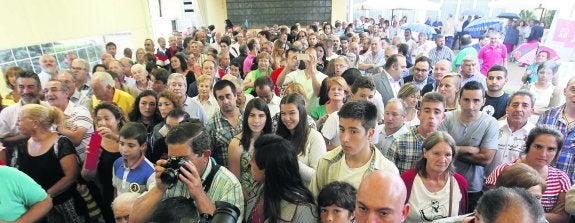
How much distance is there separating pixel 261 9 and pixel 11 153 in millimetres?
13431

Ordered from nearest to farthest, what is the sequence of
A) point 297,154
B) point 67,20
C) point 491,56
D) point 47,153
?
1. point 297,154
2. point 47,153
3. point 491,56
4. point 67,20

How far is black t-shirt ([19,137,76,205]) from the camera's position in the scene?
2764 mm

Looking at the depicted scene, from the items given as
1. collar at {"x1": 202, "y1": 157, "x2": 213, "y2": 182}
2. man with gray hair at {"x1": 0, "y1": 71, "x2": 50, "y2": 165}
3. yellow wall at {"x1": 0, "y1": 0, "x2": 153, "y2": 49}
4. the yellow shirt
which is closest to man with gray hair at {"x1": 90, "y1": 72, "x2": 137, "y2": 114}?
the yellow shirt

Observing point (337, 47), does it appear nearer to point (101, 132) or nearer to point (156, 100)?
point (156, 100)

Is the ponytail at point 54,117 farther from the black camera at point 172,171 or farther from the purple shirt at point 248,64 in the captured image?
the purple shirt at point 248,64

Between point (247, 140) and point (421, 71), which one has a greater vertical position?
point (421, 71)

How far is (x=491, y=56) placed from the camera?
21.1ft

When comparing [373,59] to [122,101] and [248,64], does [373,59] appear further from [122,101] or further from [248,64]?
[122,101]

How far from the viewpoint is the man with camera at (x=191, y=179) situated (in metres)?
1.83

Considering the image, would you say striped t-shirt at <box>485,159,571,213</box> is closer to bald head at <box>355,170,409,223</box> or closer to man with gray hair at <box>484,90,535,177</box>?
man with gray hair at <box>484,90,535,177</box>

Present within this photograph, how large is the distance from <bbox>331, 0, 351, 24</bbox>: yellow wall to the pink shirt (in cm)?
988

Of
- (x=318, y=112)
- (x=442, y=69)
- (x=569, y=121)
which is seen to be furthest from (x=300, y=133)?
(x=442, y=69)

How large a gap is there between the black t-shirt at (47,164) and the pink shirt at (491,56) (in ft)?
22.4

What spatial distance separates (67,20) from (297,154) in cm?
813
